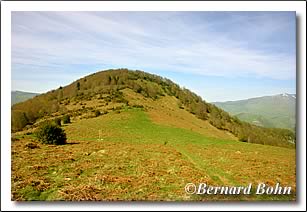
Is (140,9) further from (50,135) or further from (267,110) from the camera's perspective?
(267,110)

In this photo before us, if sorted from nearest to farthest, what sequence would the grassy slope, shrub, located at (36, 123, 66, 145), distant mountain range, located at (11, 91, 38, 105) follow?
the grassy slope
distant mountain range, located at (11, 91, 38, 105)
shrub, located at (36, 123, 66, 145)

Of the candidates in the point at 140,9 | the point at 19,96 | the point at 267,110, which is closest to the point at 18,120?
the point at 19,96

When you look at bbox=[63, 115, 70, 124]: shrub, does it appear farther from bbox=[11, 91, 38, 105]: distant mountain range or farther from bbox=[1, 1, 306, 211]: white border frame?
bbox=[1, 1, 306, 211]: white border frame

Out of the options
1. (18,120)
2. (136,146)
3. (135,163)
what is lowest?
(135,163)

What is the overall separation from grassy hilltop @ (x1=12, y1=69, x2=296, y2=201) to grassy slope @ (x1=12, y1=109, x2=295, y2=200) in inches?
0.4

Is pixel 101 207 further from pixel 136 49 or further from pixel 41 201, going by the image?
pixel 136 49

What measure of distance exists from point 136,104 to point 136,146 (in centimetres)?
58

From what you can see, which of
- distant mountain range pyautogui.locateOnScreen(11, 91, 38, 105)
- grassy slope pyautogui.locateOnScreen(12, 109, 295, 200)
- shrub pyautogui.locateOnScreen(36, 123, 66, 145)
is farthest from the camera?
shrub pyautogui.locateOnScreen(36, 123, 66, 145)

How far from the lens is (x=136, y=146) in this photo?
5020 mm

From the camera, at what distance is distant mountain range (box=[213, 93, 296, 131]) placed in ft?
16.4

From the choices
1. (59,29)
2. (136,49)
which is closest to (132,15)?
(136,49)

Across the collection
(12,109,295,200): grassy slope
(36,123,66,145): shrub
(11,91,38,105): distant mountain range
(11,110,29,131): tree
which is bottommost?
(12,109,295,200): grassy slope

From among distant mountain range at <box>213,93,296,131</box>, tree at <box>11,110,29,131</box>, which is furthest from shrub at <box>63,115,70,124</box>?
distant mountain range at <box>213,93,296,131</box>

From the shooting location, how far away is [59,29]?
498 cm
